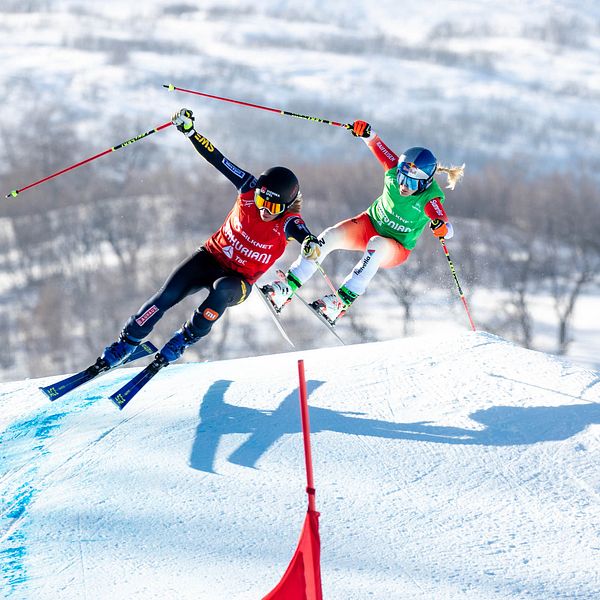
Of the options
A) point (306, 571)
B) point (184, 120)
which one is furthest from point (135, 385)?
point (306, 571)

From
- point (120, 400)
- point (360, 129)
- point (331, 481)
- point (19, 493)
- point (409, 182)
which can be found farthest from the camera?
point (360, 129)

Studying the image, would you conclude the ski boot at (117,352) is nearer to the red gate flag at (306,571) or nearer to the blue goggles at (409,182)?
the blue goggles at (409,182)

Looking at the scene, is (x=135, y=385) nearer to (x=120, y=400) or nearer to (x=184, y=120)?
(x=120, y=400)

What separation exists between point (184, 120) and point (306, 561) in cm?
341

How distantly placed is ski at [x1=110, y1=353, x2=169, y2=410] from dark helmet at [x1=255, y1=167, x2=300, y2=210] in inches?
49.7

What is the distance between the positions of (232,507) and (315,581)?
1.16 metres

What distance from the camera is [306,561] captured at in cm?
299

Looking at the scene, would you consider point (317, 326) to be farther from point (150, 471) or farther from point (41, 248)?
point (150, 471)

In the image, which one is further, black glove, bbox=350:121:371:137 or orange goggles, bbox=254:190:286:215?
black glove, bbox=350:121:371:137

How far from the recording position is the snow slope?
3556 millimetres

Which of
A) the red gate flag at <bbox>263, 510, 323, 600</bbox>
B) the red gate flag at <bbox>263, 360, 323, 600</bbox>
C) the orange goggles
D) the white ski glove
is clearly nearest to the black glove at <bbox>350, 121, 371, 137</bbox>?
the orange goggles

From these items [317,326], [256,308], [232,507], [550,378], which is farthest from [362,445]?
[256,308]

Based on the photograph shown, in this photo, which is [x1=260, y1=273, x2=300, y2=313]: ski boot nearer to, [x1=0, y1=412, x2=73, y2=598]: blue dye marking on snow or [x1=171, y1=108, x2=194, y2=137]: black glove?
[x1=171, y1=108, x2=194, y2=137]: black glove

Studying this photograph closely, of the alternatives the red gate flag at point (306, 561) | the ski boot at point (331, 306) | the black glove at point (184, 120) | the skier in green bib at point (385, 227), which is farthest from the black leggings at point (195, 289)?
the red gate flag at point (306, 561)
